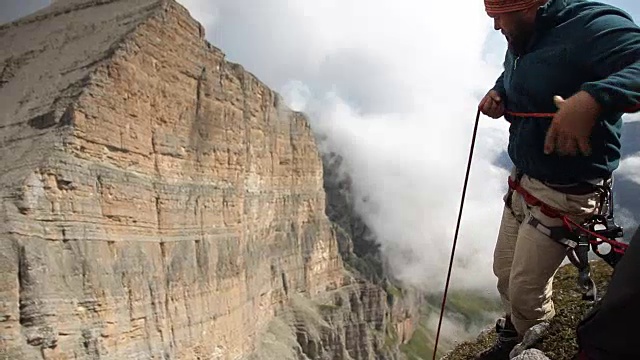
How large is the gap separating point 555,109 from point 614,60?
612 millimetres

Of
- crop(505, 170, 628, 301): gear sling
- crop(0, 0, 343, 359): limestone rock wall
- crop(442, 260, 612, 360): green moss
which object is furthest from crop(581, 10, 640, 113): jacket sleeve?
crop(0, 0, 343, 359): limestone rock wall

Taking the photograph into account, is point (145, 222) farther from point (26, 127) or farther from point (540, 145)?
point (540, 145)

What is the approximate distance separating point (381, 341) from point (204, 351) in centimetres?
4479

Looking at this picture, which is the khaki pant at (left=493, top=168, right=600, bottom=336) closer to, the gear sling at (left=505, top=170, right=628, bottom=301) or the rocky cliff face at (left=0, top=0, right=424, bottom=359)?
the gear sling at (left=505, top=170, right=628, bottom=301)

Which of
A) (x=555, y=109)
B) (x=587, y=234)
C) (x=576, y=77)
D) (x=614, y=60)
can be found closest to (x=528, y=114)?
(x=555, y=109)

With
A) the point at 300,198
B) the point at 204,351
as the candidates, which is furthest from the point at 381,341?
the point at 204,351

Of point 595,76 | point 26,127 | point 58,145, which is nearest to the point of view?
point 595,76

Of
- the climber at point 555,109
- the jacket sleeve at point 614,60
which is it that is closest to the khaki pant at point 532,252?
the climber at point 555,109

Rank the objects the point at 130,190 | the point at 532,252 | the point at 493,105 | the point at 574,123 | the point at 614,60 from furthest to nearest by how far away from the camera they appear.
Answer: the point at 130,190, the point at 493,105, the point at 532,252, the point at 614,60, the point at 574,123

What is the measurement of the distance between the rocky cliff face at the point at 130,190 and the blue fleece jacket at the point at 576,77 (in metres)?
20.5

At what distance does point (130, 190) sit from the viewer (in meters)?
26.8

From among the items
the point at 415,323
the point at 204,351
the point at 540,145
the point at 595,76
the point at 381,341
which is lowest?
the point at 415,323

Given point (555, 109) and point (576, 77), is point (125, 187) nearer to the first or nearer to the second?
point (555, 109)

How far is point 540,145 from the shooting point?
420 centimetres
